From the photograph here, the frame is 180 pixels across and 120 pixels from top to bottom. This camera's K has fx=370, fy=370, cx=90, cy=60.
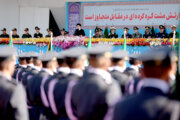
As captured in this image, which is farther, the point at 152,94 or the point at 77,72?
the point at 77,72

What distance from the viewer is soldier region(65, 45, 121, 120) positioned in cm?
285

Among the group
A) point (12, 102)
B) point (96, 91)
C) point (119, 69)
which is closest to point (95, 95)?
point (96, 91)

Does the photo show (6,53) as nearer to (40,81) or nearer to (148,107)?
(40,81)

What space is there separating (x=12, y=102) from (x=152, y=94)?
4.22ft

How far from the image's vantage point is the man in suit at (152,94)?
205cm

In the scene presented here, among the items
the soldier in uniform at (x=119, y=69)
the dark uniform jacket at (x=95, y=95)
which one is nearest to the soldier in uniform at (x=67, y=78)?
the dark uniform jacket at (x=95, y=95)

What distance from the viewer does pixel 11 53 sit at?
10.3ft

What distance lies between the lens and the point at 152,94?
212cm

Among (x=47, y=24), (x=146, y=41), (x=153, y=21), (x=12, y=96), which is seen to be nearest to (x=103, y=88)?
(x=12, y=96)

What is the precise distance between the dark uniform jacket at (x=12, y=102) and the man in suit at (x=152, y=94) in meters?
0.98

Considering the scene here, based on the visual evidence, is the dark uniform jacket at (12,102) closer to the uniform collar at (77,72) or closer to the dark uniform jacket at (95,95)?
the dark uniform jacket at (95,95)

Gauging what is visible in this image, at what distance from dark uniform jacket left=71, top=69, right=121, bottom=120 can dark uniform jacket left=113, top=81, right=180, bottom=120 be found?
60 cm

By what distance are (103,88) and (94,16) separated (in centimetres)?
1590

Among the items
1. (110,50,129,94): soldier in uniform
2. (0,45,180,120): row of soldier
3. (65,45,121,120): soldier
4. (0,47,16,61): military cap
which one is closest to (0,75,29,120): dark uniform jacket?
(0,45,180,120): row of soldier
